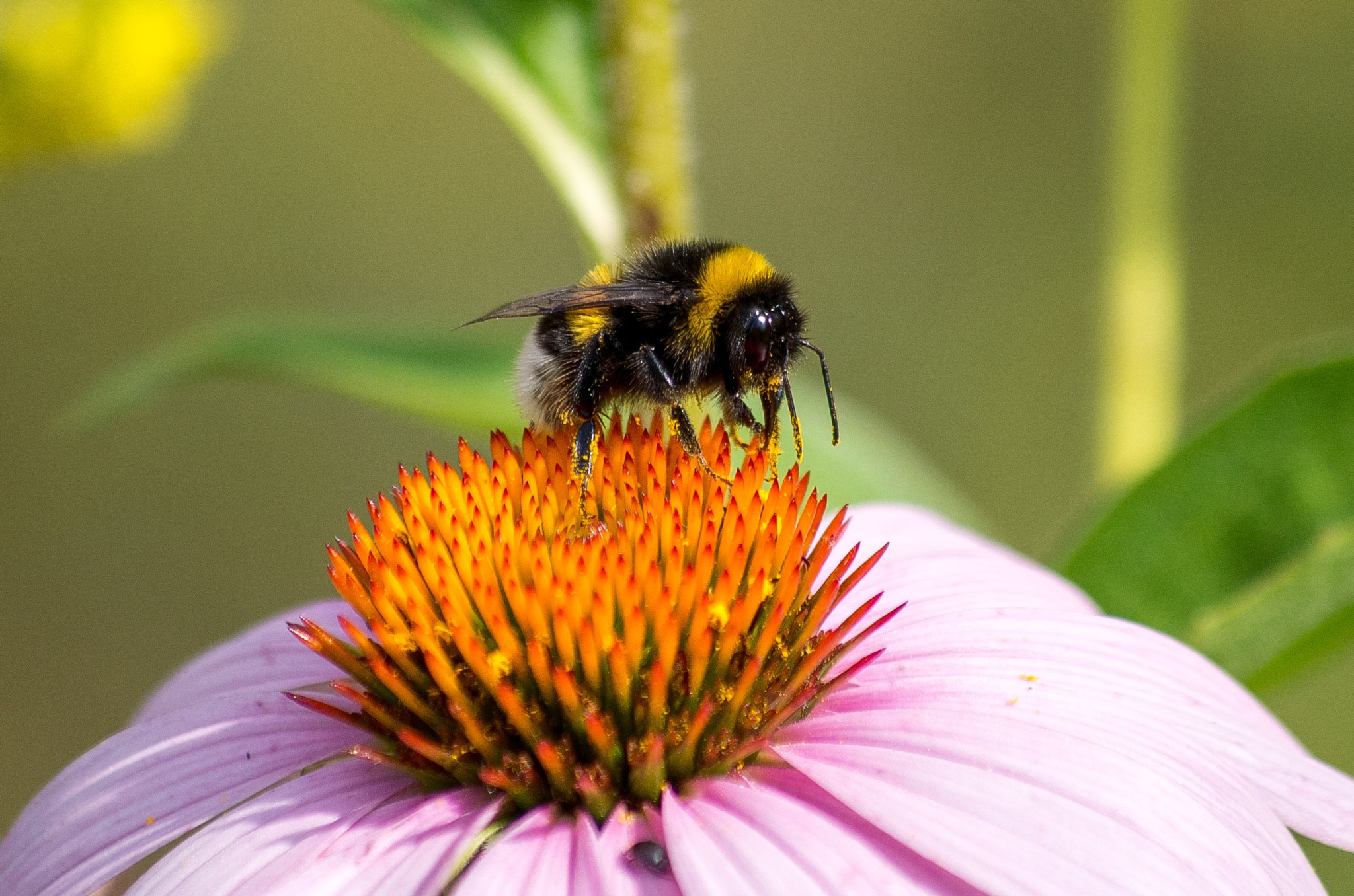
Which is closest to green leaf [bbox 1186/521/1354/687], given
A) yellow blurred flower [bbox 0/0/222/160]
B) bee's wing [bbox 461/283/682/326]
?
bee's wing [bbox 461/283/682/326]

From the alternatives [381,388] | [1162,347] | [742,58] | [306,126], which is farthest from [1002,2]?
[381,388]

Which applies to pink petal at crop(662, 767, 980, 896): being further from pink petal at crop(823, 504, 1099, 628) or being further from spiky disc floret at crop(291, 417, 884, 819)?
pink petal at crop(823, 504, 1099, 628)

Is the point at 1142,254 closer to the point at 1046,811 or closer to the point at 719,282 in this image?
the point at 719,282

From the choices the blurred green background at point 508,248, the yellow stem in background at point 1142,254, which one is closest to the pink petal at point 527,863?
the yellow stem in background at point 1142,254

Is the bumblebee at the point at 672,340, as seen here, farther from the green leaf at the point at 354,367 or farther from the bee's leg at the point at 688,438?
the green leaf at the point at 354,367

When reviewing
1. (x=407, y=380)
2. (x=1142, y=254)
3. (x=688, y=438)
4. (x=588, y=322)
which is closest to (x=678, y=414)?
(x=688, y=438)

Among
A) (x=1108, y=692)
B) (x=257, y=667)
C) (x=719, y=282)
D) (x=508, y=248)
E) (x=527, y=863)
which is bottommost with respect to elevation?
(x=1108, y=692)

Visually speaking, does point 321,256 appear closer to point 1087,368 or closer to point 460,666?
point 1087,368
